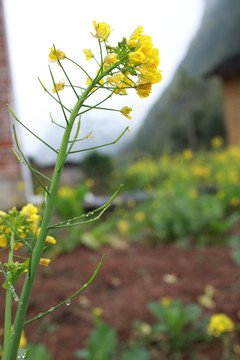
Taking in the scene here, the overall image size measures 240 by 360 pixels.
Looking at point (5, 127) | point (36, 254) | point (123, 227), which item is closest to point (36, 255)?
point (36, 254)

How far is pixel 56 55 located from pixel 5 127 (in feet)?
13.3

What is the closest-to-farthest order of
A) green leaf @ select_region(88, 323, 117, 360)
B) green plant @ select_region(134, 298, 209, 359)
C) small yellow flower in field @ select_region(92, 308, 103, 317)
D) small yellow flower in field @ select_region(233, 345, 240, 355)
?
green leaf @ select_region(88, 323, 117, 360), small yellow flower in field @ select_region(233, 345, 240, 355), green plant @ select_region(134, 298, 209, 359), small yellow flower in field @ select_region(92, 308, 103, 317)

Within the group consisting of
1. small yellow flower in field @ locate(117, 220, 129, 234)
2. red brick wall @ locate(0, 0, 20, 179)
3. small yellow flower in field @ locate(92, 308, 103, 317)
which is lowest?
small yellow flower in field @ locate(117, 220, 129, 234)

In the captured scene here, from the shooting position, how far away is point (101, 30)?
0.38 meters

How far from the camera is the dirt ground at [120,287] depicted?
7.14ft

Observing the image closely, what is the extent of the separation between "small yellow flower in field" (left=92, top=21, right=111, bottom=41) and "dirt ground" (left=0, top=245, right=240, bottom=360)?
5.94ft

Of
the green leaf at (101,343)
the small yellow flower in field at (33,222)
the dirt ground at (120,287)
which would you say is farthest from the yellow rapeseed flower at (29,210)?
the dirt ground at (120,287)

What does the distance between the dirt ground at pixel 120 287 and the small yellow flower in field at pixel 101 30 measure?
1811mm

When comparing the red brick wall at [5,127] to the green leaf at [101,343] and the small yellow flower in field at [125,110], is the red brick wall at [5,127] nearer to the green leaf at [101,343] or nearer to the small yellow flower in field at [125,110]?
the green leaf at [101,343]

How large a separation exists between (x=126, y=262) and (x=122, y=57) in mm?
2964

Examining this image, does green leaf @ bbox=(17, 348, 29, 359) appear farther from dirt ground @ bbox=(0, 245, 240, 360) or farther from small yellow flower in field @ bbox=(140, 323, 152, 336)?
small yellow flower in field @ bbox=(140, 323, 152, 336)

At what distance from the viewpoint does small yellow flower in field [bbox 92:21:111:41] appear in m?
0.38

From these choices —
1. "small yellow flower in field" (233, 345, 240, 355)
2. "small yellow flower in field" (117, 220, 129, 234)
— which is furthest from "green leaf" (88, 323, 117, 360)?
"small yellow flower in field" (117, 220, 129, 234)

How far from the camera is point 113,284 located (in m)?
2.80
